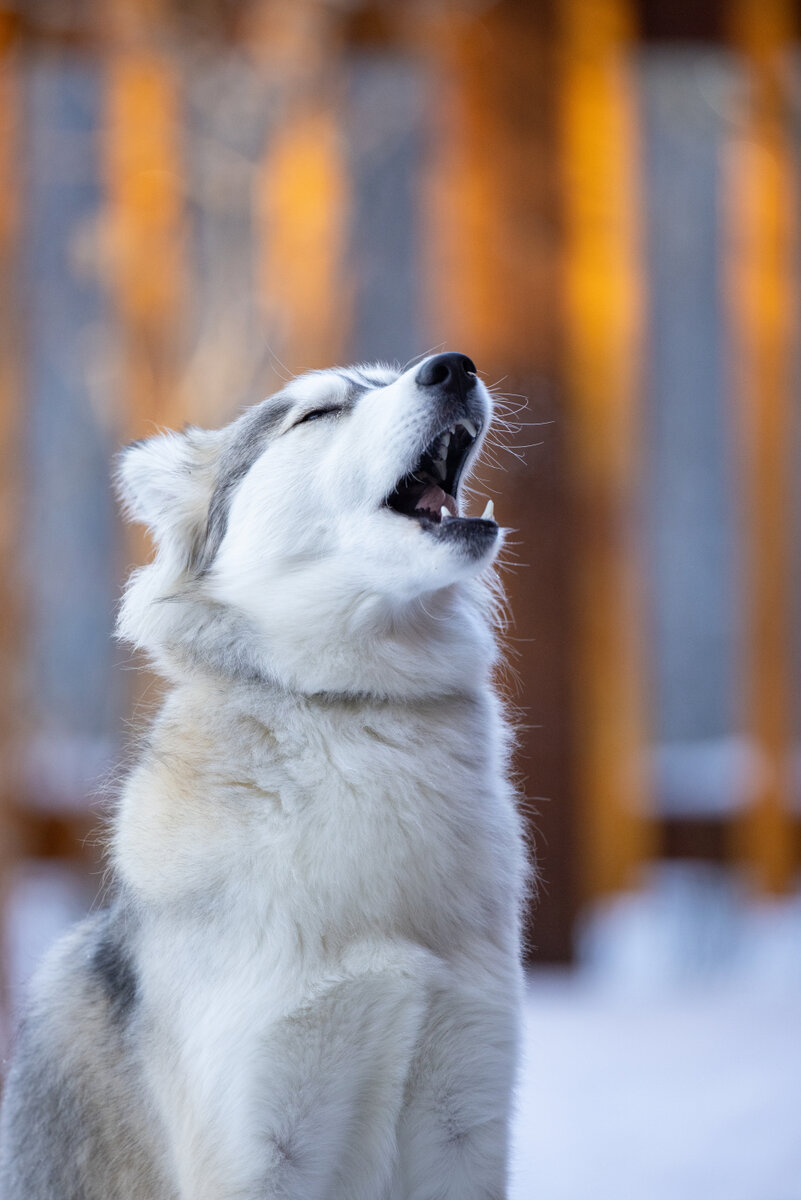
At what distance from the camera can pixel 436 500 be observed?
1.88 metres

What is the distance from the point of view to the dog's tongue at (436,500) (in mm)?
1865

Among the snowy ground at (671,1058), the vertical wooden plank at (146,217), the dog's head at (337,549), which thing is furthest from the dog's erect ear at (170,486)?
the vertical wooden plank at (146,217)

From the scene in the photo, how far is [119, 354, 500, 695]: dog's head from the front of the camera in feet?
5.76

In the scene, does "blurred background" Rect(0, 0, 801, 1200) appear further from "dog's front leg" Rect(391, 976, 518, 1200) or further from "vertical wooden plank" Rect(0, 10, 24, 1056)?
"dog's front leg" Rect(391, 976, 518, 1200)

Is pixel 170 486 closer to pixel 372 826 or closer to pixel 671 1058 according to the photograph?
pixel 372 826

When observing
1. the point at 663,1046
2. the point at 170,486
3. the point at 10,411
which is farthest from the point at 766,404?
the point at 170,486

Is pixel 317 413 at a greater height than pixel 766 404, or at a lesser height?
lesser

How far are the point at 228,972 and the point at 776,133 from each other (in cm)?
463

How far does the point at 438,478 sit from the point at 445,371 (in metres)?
0.20

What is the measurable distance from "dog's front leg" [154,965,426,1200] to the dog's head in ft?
1.54

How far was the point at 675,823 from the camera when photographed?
16.8ft

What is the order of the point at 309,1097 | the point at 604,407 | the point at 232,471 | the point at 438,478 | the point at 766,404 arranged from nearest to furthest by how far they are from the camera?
the point at 309,1097
the point at 438,478
the point at 232,471
the point at 604,407
the point at 766,404

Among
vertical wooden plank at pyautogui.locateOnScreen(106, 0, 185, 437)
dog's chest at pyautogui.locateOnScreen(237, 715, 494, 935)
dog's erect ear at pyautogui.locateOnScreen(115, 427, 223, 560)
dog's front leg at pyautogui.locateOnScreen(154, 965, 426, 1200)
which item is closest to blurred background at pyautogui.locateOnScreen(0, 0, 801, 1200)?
vertical wooden plank at pyautogui.locateOnScreen(106, 0, 185, 437)

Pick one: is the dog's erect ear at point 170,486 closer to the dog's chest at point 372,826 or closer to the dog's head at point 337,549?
the dog's head at point 337,549
